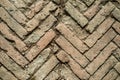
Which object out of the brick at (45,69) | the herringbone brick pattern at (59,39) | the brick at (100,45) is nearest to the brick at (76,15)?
the herringbone brick pattern at (59,39)

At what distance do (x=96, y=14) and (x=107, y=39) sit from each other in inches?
10.8

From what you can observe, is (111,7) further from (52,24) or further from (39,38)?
(39,38)

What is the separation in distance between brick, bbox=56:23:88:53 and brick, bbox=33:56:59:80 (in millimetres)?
257

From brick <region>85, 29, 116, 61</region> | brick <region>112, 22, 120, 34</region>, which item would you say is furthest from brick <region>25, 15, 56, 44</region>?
brick <region>112, 22, 120, 34</region>

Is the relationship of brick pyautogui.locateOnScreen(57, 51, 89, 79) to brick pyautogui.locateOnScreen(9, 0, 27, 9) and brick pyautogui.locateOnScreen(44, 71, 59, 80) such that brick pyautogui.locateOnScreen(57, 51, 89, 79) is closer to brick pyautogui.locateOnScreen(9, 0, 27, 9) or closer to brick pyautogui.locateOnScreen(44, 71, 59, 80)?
brick pyautogui.locateOnScreen(44, 71, 59, 80)

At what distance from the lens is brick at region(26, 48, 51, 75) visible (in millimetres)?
2369

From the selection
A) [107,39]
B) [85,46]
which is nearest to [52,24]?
[85,46]

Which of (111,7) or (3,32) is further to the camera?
(111,7)

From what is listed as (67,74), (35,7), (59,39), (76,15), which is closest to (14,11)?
(35,7)

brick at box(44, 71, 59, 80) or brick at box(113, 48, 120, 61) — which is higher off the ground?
brick at box(44, 71, 59, 80)

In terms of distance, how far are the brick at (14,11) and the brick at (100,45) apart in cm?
70

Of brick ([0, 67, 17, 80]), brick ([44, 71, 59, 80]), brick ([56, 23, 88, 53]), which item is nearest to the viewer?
brick ([0, 67, 17, 80])

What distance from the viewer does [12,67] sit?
91.2 inches

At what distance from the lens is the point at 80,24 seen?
8.46ft
